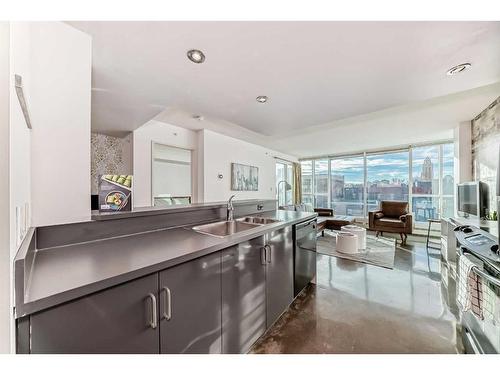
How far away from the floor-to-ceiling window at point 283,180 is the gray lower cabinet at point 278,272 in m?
4.74

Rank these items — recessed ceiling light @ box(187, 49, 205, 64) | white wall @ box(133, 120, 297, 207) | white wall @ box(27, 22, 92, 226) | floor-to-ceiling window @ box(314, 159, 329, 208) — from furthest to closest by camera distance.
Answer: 1. floor-to-ceiling window @ box(314, 159, 329, 208)
2. white wall @ box(133, 120, 297, 207)
3. recessed ceiling light @ box(187, 49, 205, 64)
4. white wall @ box(27, 22, 92, 226)

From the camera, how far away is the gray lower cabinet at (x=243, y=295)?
1.27 metres

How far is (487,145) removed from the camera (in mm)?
2990

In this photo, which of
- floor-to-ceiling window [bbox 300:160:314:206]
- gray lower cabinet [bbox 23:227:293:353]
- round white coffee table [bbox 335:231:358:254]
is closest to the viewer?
gray lower cabinet [bbox 23:227:293:353]

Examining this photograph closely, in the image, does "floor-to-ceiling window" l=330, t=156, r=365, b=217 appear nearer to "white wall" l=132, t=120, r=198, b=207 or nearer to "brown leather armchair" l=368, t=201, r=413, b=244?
"brown leather armchair" l=368, t=201, r=413, b=244

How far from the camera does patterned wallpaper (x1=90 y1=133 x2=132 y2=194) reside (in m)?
3.60

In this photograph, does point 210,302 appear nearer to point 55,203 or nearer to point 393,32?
point 55,203

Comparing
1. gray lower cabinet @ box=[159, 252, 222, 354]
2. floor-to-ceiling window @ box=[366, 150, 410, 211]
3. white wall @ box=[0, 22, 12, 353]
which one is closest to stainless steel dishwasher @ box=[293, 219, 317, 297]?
gray lower cabinet @ box=[159, 252, 222, 354]

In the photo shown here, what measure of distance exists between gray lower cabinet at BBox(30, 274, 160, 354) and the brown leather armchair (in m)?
5.35

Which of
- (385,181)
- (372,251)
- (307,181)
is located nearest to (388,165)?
(385,181)

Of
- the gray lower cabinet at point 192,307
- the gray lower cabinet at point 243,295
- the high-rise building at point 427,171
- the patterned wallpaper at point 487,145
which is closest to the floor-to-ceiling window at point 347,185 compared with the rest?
the high-rise building at point 427,171

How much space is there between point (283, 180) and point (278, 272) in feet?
18.3

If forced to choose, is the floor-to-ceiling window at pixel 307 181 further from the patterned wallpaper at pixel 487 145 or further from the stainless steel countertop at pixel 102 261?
the stainless steel countertop at pixel 102 261
